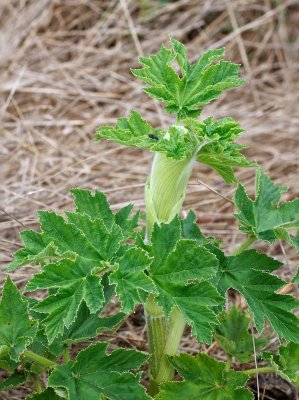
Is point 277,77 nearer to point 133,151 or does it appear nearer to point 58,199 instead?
point 133,151

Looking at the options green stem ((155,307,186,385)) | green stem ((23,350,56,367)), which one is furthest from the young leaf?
green stem ((23,350,56,367))

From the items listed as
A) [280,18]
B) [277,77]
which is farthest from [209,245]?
[280,18]

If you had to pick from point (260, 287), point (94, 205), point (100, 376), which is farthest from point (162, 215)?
point (100, 376)

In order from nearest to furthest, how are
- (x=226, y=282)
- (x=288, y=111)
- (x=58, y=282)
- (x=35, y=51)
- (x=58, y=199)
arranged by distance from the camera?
1. (x=58, y=282)
2. (x=226, y=282)
3. (x=58, y=199)
4. (x=288, y=111)
5. (x=35, y=51)

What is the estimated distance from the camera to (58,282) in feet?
4.65

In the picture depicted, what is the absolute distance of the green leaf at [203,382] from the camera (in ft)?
5.13

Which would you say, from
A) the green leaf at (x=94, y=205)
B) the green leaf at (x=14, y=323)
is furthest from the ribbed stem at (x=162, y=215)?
the green leaf at (x=14, y=323)

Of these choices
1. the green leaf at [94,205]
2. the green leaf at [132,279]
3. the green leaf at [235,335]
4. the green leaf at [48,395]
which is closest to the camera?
the green leaf at [132,279]

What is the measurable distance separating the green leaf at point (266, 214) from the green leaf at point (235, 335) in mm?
305

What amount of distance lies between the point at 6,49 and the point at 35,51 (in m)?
0.17

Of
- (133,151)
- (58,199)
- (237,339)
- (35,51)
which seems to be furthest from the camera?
(35,51)

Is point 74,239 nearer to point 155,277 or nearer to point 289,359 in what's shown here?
point 155,277

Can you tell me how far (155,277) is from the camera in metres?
1.49

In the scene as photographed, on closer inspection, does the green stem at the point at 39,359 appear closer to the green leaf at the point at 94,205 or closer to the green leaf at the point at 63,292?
the green leaf at the point at 63,292
